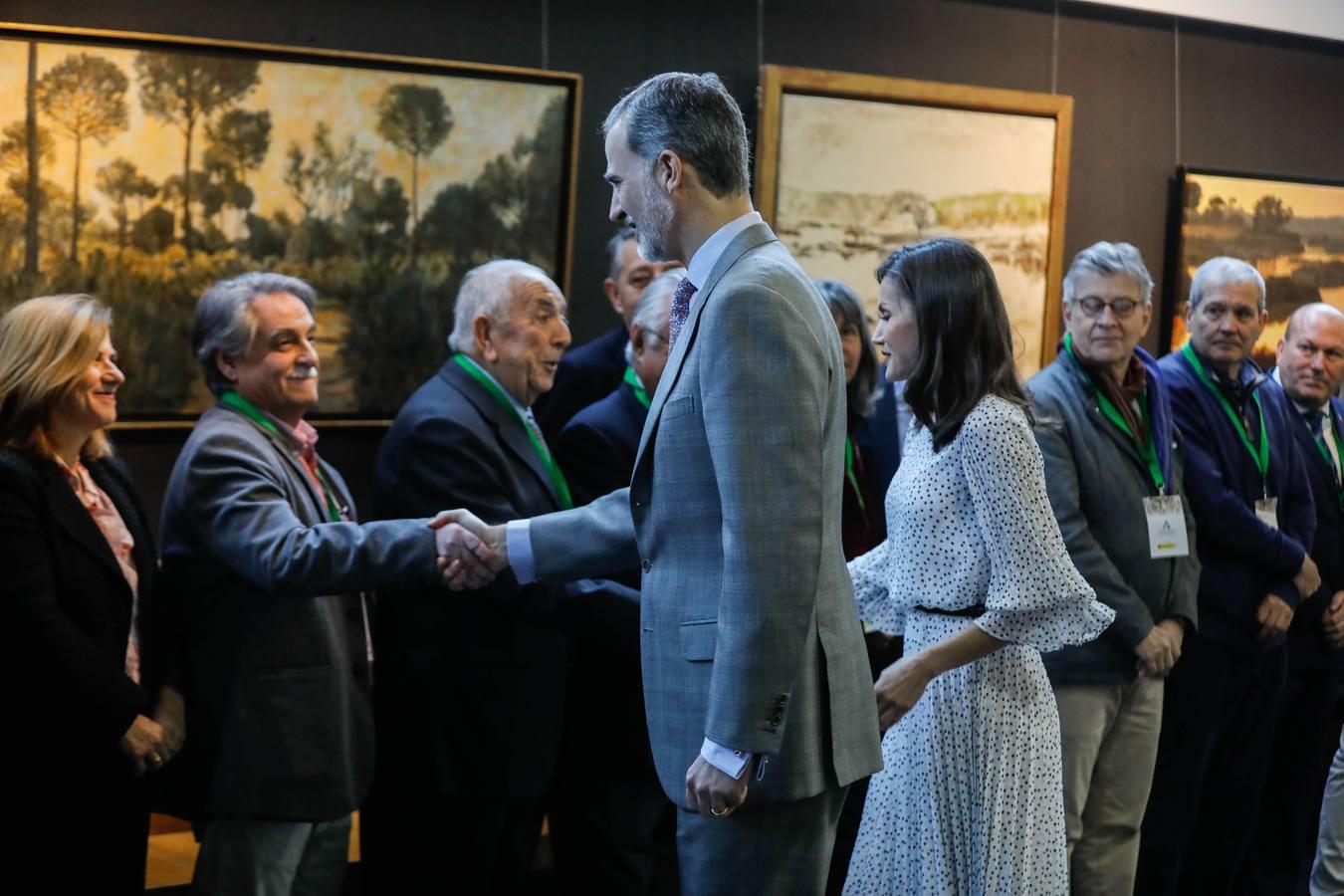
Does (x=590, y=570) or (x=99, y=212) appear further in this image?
(x=99, y=212)

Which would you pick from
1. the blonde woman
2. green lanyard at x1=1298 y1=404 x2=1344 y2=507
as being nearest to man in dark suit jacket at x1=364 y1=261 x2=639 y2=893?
the blonde woman

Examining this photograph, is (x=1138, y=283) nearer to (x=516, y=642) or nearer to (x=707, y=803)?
(x=516, y=642)

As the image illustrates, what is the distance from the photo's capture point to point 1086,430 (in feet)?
13.5

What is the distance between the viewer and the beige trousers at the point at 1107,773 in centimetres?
392

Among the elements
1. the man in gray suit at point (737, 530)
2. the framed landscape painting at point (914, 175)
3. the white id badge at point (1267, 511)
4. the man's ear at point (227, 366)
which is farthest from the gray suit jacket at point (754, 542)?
the framed landscape painting at point (914, 175)

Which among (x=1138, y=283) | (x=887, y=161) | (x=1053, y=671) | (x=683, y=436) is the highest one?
(x=887, y=161)

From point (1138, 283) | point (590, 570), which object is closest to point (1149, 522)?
point (1138, 283)

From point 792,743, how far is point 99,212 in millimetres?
3282

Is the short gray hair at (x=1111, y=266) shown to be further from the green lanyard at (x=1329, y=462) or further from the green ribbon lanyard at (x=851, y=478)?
the green lanyard at (x=1329, y=462)

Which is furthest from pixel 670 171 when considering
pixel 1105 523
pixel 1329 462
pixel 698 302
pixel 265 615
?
pixel 1329 462

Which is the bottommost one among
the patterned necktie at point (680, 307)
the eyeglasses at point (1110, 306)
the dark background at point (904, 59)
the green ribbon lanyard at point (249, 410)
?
the green ribbon lanyard at point (249, 410)

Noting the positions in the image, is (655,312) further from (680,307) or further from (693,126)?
(693,126)

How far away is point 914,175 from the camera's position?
6199 millimetres

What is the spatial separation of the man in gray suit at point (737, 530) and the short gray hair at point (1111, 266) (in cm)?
216
